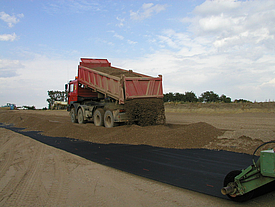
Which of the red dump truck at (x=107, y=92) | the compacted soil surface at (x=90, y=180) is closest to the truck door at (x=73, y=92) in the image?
the red dump truck at (x=107, y=92)

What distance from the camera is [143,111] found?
39.6 feet

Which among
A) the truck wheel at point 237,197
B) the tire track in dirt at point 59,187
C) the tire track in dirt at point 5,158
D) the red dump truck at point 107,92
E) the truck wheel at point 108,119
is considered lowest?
the tire track in dirt at point 59,187

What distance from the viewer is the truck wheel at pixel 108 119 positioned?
13300 millimetres

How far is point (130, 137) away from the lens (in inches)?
412

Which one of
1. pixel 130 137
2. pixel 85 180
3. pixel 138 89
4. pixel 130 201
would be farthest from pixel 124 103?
pixel 130 201

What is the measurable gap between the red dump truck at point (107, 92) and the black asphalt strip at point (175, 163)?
413 centimetres

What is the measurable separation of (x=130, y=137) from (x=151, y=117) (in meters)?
2.12

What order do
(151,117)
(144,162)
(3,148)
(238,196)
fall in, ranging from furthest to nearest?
(151,117)
(3,148)
(144,162)
(238,196)

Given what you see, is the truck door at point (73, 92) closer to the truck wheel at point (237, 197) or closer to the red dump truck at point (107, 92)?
the red dump truck at point (107, 92)

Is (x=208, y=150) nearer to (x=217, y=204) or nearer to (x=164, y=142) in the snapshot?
(x=164, y=142)

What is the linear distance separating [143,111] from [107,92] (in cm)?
281

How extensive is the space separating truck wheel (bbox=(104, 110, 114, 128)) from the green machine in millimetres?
9851

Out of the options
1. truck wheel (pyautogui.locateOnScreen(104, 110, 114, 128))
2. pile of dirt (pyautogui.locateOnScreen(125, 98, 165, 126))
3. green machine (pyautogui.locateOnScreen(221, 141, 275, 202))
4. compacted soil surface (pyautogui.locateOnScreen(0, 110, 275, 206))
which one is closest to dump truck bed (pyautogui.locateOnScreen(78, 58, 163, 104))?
pile of dirt (pyautogui.locateOnScreen(125, 98, 165, 126))

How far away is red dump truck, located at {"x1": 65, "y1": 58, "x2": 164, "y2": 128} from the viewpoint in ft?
40.9
